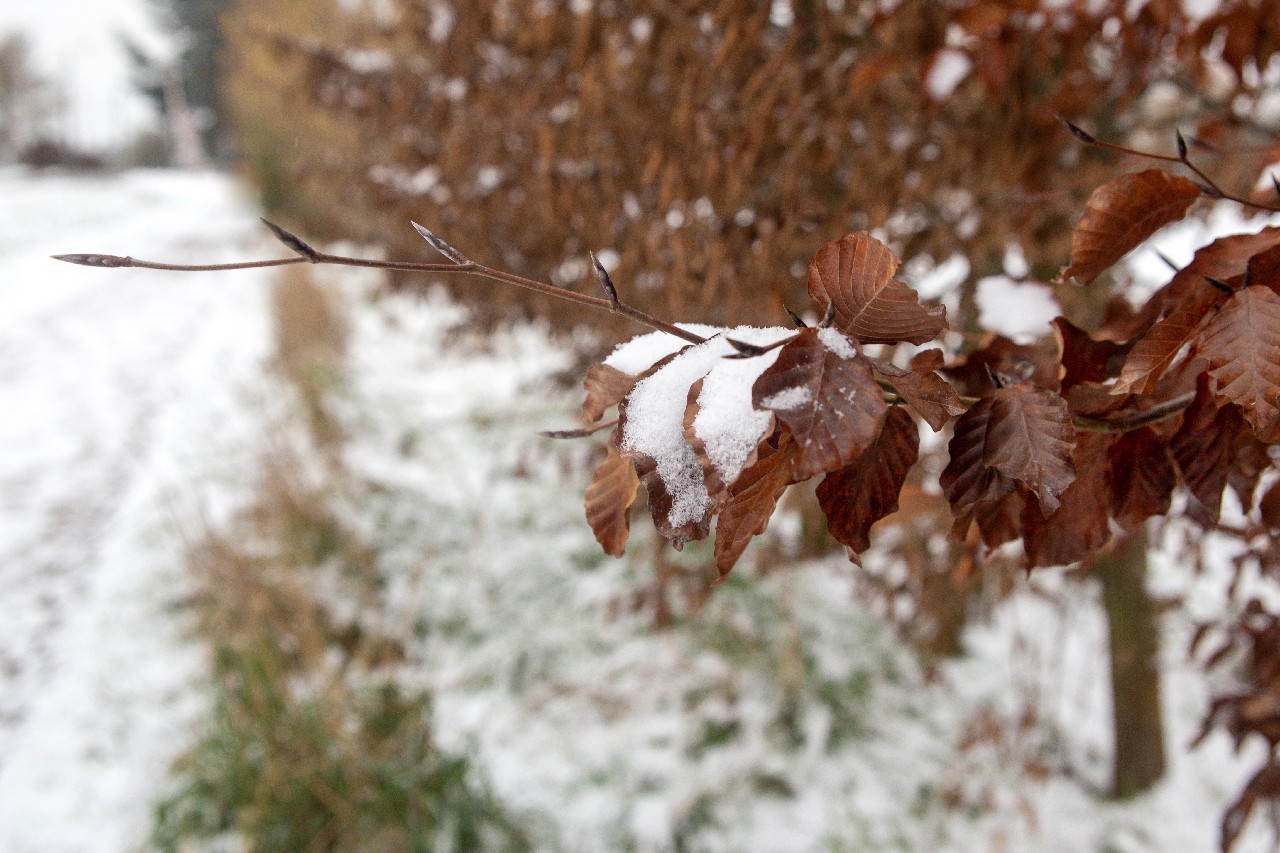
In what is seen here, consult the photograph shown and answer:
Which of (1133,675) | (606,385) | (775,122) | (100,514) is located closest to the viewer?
(606,385)

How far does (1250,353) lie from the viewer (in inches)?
16.4

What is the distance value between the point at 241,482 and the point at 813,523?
2.69 m

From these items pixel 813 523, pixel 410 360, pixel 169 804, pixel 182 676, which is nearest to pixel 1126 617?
pixel 813 523

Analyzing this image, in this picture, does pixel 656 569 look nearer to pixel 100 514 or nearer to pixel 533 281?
pixel 533 281

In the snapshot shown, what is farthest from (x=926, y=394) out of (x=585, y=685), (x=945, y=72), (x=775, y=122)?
(x=585, y=685)

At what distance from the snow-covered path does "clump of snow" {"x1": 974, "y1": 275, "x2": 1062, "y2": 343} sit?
2.36m

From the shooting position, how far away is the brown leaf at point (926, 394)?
1.29 feet

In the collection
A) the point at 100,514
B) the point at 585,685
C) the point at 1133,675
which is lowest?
the point at 100,514

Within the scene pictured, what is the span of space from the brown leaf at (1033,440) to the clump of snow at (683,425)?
141 mm

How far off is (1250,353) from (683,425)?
1.05 feet

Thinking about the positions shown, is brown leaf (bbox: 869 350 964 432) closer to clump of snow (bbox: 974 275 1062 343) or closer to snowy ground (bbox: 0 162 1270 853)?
clump of snow (bbox: 974 275 1062 343)

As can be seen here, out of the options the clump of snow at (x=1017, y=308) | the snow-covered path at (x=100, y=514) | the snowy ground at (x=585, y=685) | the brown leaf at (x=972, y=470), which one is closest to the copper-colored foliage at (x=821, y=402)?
the brown leaf at (x=972, y=470)

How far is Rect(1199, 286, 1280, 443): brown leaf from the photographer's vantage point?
1.35ft

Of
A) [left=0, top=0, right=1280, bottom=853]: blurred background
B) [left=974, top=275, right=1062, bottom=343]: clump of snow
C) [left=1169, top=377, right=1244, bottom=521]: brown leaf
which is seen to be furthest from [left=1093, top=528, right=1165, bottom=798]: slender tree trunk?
[left=1169, top=377, right=1244, bottom=521]: brown leaf
